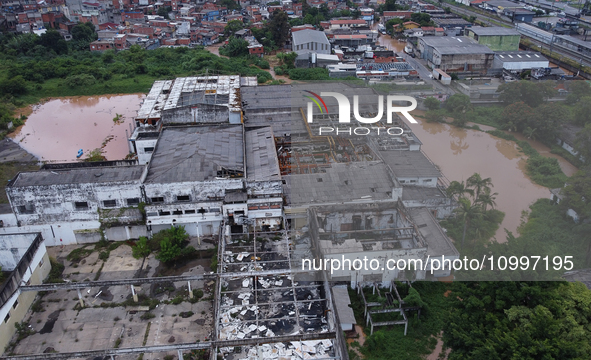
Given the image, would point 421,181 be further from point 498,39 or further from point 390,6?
point 390,6

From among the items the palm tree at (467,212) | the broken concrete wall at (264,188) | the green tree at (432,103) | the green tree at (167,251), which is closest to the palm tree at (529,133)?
the green tree at (432,103)

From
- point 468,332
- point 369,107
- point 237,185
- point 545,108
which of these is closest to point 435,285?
point 468,332

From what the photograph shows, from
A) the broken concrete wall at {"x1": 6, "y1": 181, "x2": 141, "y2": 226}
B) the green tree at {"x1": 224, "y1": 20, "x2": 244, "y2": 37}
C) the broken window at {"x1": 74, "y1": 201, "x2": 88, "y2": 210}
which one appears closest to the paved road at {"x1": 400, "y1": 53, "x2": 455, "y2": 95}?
the green tree at {"x1": 224, "y1": 20, "x2": 244, "y2": 37}

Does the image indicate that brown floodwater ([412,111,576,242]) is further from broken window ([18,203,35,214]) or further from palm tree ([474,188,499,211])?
broken window ([18,203,35,214])

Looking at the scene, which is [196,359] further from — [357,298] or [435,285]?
[435,285]

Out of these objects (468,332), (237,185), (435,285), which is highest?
(237,185)

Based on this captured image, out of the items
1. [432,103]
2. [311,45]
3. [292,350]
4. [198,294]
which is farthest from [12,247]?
[311,45]
